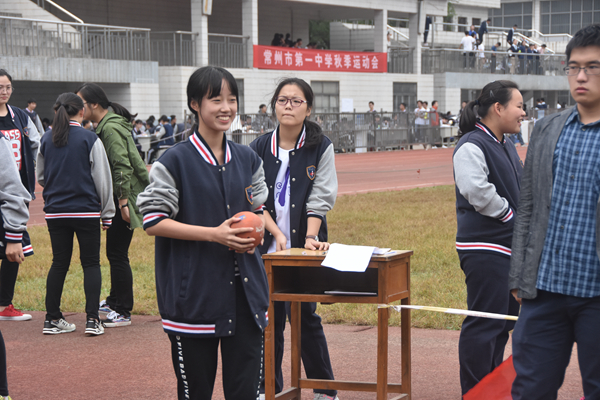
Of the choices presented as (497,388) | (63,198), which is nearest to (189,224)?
(497,388)

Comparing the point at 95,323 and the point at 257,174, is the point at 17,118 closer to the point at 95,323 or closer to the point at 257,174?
the point at 95,323

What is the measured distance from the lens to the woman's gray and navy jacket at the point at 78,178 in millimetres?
6273

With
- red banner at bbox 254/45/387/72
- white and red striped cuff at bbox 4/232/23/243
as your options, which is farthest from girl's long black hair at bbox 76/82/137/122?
red banner at bbox 254/45/387/72

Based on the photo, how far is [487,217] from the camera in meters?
4.41

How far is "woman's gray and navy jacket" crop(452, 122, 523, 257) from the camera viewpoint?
433 centimetres

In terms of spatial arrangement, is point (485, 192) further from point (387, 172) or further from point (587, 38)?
point (387, 172)

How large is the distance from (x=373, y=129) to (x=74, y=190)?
27.4 metres

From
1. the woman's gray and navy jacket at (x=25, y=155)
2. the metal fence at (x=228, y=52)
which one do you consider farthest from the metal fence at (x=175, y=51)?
the woman's gray and navy jacket at (x=25, y=155)

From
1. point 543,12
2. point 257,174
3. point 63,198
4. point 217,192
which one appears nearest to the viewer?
point 217,192

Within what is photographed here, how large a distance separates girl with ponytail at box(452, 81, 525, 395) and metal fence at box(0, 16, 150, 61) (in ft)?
76.0

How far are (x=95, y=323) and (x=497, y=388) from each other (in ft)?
12.4

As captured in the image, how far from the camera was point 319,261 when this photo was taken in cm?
401

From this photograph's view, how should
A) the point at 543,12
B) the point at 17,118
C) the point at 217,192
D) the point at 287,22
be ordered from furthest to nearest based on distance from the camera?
the point at 543,12 → the point at 287,22 → the point at 17,118 → the point at 217,192

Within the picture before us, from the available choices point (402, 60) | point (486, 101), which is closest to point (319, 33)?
point (402, 60)
